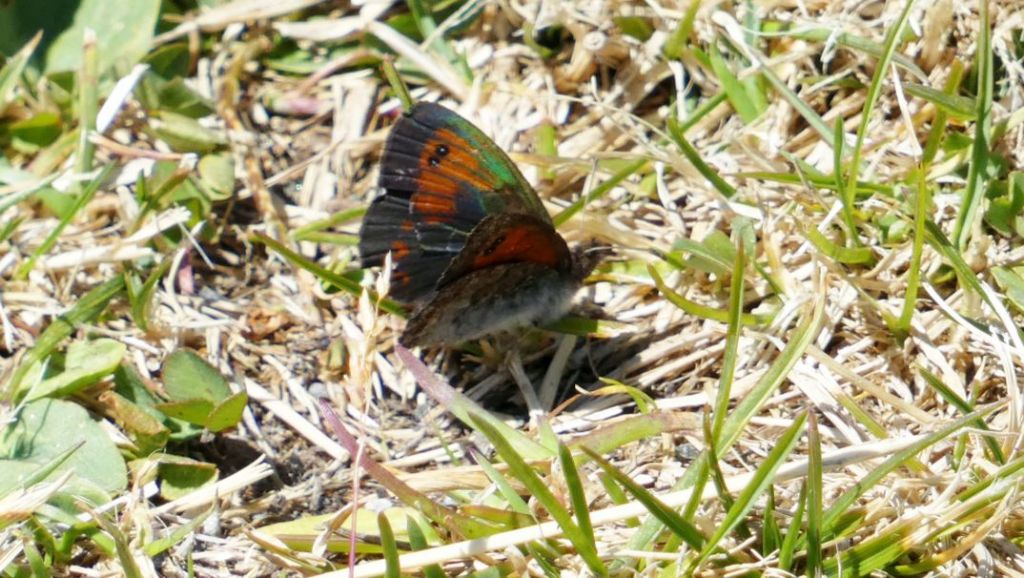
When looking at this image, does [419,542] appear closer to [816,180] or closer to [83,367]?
[83,367]

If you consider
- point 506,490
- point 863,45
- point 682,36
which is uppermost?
point 863,45

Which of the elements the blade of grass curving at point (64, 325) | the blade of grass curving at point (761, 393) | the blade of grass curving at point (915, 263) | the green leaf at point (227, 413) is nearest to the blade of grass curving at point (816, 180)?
the blade of grass curving at point (915, 263)

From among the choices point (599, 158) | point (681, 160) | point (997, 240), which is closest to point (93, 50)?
point (599, 158)

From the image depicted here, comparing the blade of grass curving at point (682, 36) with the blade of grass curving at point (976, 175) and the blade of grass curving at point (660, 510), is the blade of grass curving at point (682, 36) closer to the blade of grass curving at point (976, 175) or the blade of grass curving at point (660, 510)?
the blade of grass curving at point (976, 175)

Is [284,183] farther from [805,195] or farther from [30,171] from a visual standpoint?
[805,195]

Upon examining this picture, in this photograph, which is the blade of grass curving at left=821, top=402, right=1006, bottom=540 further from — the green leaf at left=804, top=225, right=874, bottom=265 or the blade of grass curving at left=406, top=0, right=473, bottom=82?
the blade of grass curving at left=406, top=0, right=473, bottom=82

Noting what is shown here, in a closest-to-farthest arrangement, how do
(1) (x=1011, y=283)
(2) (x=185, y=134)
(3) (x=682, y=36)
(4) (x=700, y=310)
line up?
(1) (x=1011, y=283), (4) (x=700, y=310), (3) (x=682, y=36), (2) (x=185, y=134)

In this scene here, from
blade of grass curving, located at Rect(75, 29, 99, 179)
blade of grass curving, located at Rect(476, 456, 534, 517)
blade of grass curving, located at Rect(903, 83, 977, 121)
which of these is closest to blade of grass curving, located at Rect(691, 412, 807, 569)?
blade of grass curving, located at Rect(476, 456, 534, 517)

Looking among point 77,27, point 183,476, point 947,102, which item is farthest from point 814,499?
point 77,27
